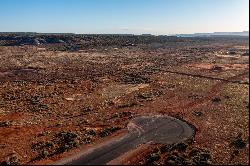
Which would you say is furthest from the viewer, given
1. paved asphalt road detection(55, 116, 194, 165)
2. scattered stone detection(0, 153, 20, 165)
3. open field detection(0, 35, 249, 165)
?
open field detection(0, 35, 249, 165)

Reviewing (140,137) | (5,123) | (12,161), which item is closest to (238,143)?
(140,137)

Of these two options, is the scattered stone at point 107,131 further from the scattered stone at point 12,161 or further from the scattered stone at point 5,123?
the scattered stone at point 5,123

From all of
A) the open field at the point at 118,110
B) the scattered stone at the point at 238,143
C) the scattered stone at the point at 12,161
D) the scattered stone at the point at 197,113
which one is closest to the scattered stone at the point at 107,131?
the open field at the point at 118,110

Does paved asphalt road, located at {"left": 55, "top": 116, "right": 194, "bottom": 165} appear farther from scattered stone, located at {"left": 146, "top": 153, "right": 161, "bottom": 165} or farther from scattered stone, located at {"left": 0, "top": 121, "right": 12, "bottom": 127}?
scattered stone, located at {"left": 0, "top": 121, "right": 12, "bottom": 127}

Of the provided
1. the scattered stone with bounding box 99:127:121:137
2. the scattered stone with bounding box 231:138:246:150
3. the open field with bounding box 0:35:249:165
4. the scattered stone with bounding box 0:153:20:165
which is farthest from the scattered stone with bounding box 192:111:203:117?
the scattered stone with bounding box 0:153:20:165

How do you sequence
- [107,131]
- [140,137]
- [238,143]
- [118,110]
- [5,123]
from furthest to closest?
[118,110], [5,123], [107,131], [140,137], [238,143]

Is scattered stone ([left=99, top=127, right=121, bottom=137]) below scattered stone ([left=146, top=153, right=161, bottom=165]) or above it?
above

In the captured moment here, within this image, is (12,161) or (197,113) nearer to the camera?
(12,161)

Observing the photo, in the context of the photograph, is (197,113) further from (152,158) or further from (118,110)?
(152,158)

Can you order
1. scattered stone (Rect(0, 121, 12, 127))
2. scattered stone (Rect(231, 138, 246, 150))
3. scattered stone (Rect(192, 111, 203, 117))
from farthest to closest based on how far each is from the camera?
scattered stone (Rect(192, 111, 203, 117)) < scattered stone (Rect(0, 121, 12, 127)) < scattered stone (Rect(231, 138, 246, 150))

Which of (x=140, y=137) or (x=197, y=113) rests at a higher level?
(x=197, y=113)

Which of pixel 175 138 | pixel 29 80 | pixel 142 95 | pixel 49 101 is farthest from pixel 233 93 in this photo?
pixel 29 80

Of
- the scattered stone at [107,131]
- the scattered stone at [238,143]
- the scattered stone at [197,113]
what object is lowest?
the scattered stone at [238,143]
